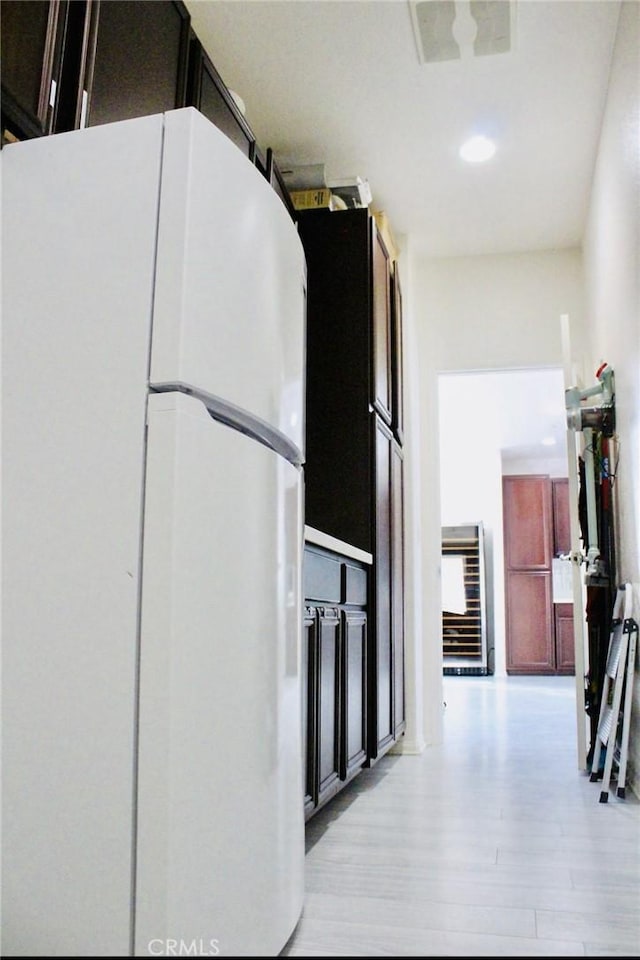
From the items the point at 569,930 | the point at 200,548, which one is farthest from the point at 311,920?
the point at 200,548

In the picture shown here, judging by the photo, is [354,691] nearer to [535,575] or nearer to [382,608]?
[382,608]

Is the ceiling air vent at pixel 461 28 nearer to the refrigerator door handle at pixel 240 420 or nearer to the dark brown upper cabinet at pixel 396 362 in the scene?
the dark brown upper cabinet at pixel 396 362

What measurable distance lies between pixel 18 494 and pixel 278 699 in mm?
498

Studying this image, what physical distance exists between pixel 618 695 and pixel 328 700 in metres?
1.19

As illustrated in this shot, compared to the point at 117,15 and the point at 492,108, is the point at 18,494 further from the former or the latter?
the point at 492,108

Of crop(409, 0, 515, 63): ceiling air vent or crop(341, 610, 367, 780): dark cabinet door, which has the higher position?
crop(409, 0, 515, 63): ceiling air vent

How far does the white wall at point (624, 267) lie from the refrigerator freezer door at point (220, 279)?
158cm

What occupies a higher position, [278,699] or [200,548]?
[200,548]

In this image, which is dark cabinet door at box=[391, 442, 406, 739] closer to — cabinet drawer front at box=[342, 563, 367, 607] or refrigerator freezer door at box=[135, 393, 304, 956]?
cabinet drawer front at box=[342, 563, 367, 607]

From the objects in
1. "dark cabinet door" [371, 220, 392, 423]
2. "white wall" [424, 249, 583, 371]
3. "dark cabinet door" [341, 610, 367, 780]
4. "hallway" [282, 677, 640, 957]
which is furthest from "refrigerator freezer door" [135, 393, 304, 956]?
"white wall" [424, 249, 583, 371]

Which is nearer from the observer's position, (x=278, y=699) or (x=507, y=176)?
(x=278, y=699)

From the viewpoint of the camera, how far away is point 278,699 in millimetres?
1237

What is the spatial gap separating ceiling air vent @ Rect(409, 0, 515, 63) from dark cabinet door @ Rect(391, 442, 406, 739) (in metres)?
1.53

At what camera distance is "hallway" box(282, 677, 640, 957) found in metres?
1.40
